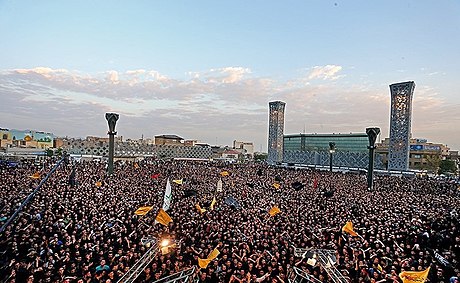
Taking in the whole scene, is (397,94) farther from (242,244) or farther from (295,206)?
(242,244)

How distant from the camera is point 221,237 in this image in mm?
10406

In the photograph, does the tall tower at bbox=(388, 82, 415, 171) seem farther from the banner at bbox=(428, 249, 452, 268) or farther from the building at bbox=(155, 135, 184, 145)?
the building at bbox=(155, 135, 184, 145)

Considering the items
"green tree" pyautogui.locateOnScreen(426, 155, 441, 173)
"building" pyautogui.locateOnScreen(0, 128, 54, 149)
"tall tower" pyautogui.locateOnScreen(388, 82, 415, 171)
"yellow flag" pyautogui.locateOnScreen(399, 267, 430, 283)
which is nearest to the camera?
"yellow flag" pyautogui.locateOnScreen(399, 267, 430, 283)

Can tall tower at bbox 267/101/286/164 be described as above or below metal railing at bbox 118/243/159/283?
above

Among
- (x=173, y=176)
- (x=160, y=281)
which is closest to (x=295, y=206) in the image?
(x=160, y=281)

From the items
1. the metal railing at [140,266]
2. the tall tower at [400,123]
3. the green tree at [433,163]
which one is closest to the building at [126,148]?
the tall tower at [400,123]

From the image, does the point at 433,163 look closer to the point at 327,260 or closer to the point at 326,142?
the point at 326,142

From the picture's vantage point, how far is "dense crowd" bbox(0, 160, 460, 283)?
7922 mm

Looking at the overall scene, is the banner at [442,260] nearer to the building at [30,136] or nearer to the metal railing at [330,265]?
the metal railing at [330,265]

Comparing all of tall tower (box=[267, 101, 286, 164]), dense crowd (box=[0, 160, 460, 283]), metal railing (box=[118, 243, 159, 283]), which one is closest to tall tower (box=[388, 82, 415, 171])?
dense crowd (box=[0, 160, 460, 283])

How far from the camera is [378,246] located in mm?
9578

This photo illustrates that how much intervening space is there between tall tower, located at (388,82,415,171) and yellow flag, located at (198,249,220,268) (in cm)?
2846

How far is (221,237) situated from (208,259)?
239cm

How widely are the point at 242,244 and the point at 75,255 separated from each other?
4.61 meters
